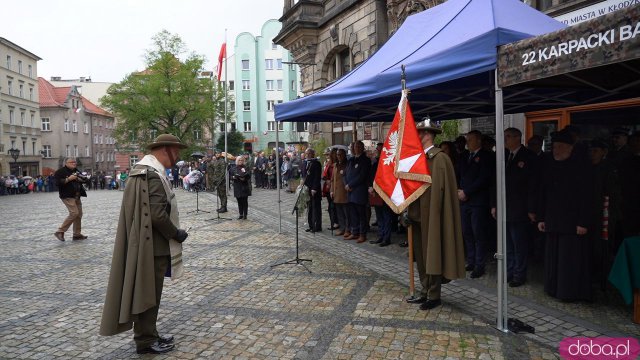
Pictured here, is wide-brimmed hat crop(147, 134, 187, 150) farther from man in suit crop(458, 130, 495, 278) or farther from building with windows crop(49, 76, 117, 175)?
building with windows crop(49, 76, 117, 175)

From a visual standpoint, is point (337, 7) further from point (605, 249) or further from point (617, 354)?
point (617, 354)

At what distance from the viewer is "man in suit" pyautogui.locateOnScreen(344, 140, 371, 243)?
897 cm

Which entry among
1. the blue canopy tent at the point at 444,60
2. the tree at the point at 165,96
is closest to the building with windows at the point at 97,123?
the tree at the point at 165,96

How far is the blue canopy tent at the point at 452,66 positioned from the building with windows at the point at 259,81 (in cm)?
5580

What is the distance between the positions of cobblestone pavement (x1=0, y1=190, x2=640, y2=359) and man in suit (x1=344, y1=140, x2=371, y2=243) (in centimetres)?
73

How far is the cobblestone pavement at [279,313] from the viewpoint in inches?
168

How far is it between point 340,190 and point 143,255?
19.3ft

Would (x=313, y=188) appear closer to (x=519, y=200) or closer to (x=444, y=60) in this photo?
(x=519, y=200)

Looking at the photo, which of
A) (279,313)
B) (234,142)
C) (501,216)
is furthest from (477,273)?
(234,142)

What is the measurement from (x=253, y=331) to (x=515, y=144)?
13.0 ft

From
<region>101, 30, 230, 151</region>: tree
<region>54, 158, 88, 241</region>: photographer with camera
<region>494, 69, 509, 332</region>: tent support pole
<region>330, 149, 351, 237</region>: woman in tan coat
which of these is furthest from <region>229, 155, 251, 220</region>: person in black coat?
<region>101, 30, 230, 151</region>: tree

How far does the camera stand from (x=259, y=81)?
209 feet

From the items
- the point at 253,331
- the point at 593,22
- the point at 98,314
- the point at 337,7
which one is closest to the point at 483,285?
the point at 253,331

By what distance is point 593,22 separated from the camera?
3500 mm
